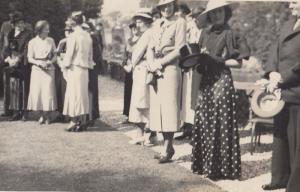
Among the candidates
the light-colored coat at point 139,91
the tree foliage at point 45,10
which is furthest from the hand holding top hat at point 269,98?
the tree foliage at point 45,10

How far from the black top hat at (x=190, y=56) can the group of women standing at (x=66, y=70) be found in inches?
137

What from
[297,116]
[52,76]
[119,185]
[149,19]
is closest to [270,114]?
[297,116]

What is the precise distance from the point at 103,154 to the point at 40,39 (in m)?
3.80

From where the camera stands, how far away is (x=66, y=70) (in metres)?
11.4

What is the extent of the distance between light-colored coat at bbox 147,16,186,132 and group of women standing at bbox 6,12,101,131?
A: 2.71m

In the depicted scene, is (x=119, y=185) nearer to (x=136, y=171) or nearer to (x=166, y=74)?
(x=136, y=171)

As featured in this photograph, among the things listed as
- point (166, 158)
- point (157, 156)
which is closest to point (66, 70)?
point (157, 156)

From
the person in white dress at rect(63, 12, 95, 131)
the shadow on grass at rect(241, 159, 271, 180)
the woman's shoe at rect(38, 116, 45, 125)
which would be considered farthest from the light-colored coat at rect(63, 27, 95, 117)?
the shadow on grass at rect(241, 159, 271, 180)

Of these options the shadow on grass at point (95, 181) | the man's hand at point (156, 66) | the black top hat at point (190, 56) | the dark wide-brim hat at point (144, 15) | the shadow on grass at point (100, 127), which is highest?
the dark wide-brim hat at point (144, 15)

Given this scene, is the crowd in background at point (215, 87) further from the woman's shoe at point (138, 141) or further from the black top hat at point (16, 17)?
the black top hat at point (16, 17)

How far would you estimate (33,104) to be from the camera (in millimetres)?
11234

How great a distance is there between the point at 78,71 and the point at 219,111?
417 cm

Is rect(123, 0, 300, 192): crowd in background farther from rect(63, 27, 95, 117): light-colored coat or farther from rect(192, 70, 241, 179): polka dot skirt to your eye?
rect(63, 27, 95, 117): light-colored coat

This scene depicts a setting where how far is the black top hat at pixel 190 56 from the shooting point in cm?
655
